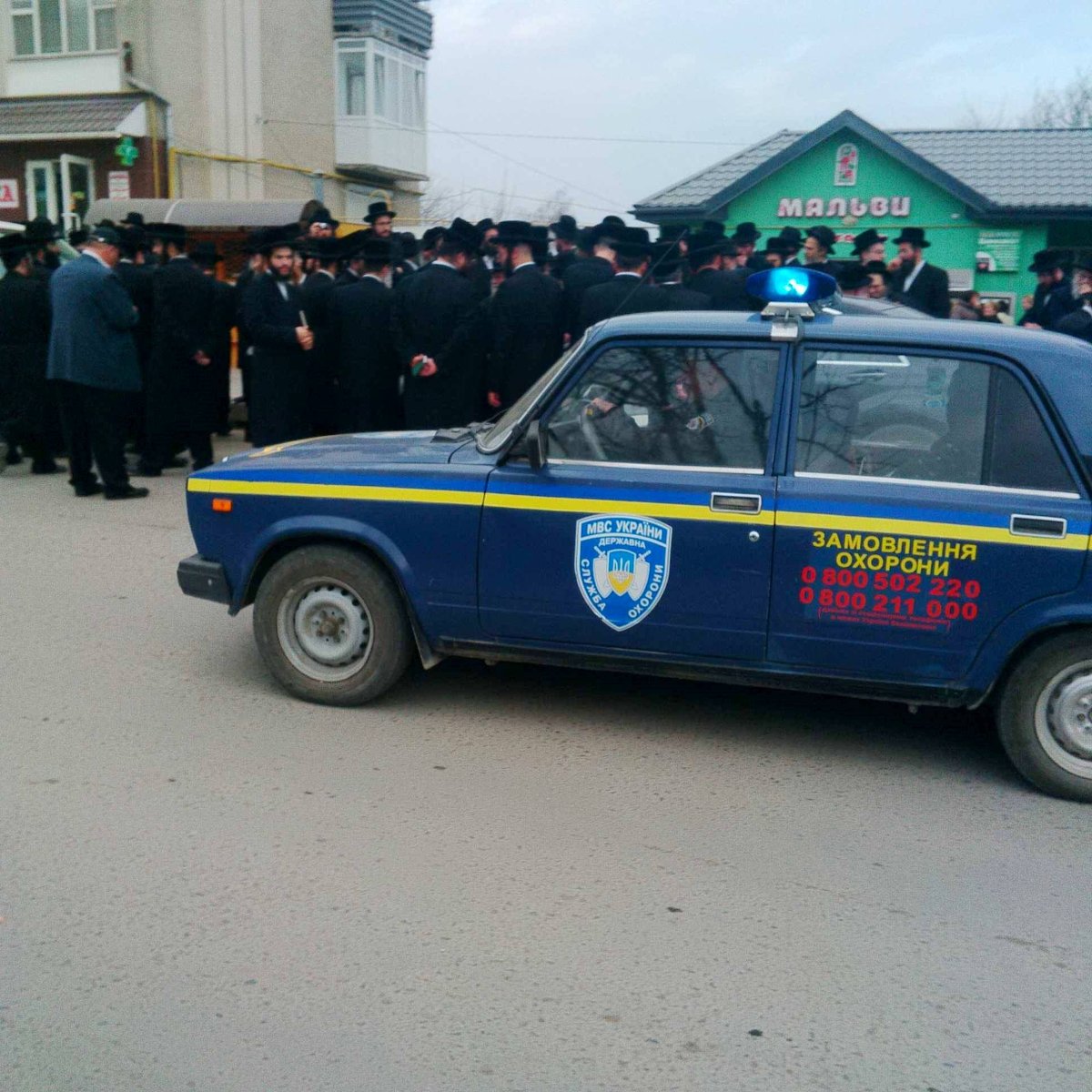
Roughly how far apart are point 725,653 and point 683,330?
1290 millimetres

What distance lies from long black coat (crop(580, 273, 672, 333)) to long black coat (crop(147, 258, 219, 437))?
Answer: 3.68m

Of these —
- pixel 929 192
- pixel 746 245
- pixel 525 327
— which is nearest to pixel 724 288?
pixel 525 327

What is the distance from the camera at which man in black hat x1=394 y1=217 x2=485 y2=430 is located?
344 inches

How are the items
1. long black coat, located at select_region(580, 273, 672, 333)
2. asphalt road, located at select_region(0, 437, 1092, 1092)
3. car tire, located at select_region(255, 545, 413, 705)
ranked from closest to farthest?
1. asphalt road, located at select_region(0, 437, 1092, 1092)
2. car tire, located at select_region(255, 545, 413, 705)
3. long black coat, located at select_region(580, 273, 672, 333)

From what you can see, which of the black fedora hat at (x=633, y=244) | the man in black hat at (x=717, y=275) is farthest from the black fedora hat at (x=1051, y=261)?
the black fedora hat at (x=633, y=244)

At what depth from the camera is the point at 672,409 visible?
497 cm

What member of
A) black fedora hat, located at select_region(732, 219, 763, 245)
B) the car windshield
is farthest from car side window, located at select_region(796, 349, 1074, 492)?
black fedora hat, located at select_region(732, 219, 763, 245)

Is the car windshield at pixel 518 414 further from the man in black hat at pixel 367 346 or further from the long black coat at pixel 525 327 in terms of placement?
the man in black hat at pixel 367 346

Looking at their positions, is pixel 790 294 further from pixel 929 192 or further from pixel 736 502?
pixel 929 192

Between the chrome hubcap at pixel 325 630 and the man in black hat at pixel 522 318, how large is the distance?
3.86 metres

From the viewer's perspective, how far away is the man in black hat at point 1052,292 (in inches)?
396

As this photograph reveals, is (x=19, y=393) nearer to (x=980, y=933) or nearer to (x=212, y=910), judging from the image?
(x=212, y=910)

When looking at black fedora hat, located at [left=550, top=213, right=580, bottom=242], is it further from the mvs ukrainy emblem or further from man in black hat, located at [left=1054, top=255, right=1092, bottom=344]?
the mvs ukrainy emblem

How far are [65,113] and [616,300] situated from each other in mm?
22902
